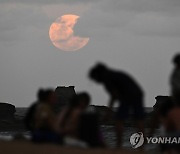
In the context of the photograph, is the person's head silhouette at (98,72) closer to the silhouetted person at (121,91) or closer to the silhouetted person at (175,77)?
the silhouetted person at (121,91)

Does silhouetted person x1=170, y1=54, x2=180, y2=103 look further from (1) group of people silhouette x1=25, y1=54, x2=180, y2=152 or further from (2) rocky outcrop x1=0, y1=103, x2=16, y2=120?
(2) rocky outcrop x1=0, y1=103, x2=16, y2=120

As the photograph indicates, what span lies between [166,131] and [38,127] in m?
2.79

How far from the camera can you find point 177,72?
1336 centimetres

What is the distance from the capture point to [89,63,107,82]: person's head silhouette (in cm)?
→ 1263

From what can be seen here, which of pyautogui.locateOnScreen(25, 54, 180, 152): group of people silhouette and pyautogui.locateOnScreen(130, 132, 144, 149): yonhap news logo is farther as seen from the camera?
pyautogui.locateOnScreen(130, 132, 144, 149): yonhap news logo

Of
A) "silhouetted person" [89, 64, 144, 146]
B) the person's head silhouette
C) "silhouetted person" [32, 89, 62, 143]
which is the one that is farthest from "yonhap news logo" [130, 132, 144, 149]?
"silhouetted person" [32, 89, 62, 143]

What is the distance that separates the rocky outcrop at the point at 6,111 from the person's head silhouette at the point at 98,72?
151029 millimetres

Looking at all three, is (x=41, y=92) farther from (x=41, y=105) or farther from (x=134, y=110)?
(x=134, y=110)

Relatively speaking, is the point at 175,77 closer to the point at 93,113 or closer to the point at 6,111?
the point at 93,113

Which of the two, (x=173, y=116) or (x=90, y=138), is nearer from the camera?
(x=173, y=116)

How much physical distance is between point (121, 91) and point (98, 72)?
2.23 feet

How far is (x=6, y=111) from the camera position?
16438cm

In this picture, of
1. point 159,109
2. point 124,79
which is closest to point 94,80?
point 124,79

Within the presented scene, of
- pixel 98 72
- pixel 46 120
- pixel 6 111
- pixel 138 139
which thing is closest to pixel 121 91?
pixel 98 72
